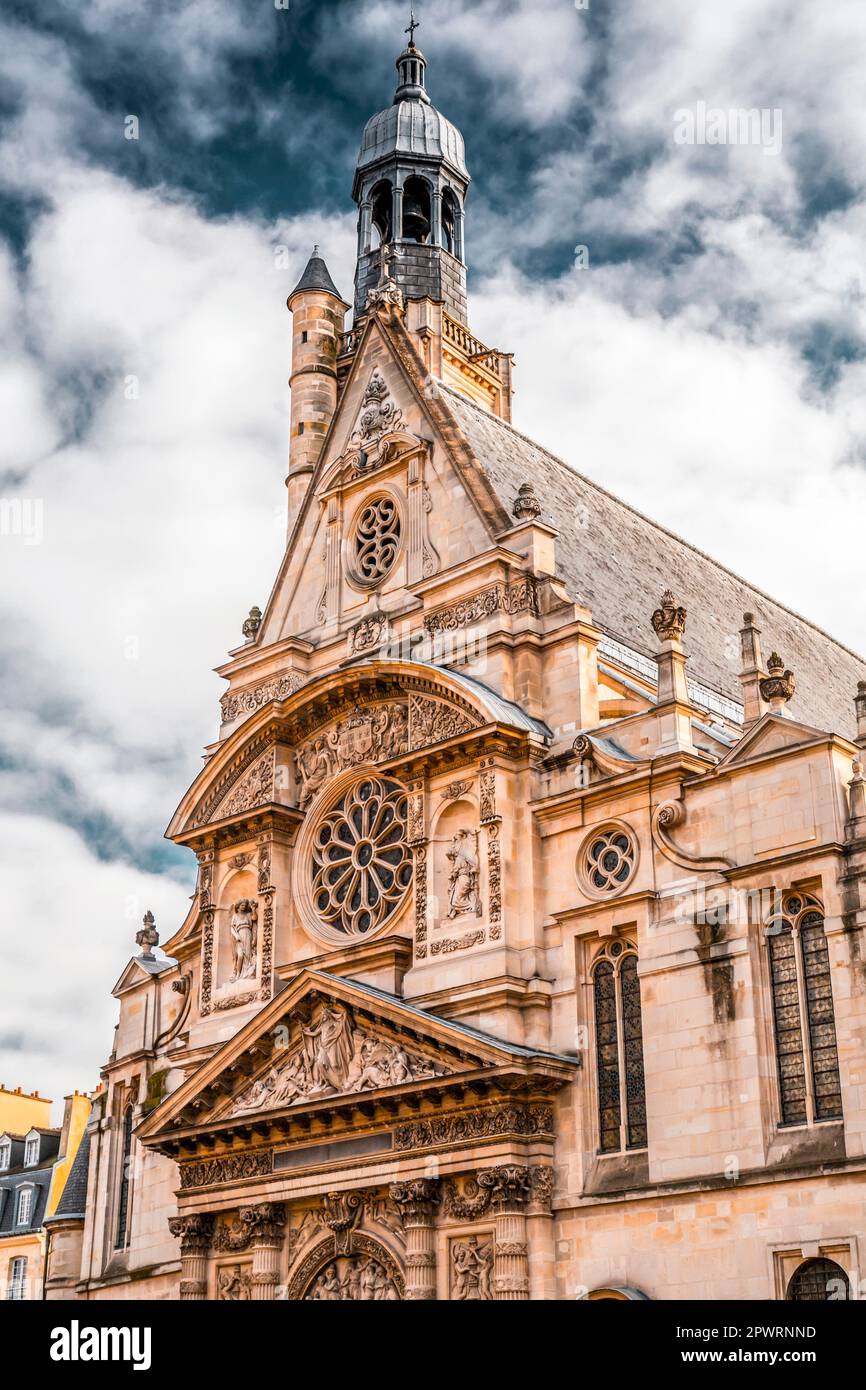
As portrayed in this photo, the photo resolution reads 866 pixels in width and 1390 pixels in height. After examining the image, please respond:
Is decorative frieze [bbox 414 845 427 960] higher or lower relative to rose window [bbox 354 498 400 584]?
lower

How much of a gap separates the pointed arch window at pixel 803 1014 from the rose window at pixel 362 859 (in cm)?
711

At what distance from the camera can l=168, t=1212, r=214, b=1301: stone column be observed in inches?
1094

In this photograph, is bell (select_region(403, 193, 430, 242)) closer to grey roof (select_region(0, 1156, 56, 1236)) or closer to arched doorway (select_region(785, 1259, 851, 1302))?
grey roof (select_region(0, 1156, 56, 1236))

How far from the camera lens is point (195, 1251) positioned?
28.0 m

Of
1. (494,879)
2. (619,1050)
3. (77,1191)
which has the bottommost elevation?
(77,1191)

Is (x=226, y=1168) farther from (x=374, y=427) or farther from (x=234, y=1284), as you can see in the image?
(x=374, y=427)

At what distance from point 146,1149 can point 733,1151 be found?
13.5 meters

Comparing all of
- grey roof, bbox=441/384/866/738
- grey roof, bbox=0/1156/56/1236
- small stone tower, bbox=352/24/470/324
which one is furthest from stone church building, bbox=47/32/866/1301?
grey roof, bbox=0/1156/56/1236

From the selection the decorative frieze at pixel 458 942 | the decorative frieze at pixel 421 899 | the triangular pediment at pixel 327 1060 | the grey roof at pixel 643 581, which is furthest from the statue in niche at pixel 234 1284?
the grey roof at pixel 643 581

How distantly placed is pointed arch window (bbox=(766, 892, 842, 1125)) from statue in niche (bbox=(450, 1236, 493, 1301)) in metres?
4.90

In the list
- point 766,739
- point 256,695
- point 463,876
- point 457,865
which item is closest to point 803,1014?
point 766,739

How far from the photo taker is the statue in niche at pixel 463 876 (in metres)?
26.2

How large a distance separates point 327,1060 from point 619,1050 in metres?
4.93
